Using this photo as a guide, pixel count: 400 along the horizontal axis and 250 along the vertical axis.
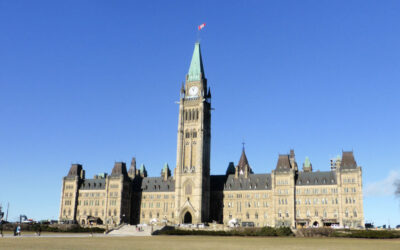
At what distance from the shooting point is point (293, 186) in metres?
136

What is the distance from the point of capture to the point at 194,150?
477 ft

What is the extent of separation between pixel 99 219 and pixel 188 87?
2091 inches

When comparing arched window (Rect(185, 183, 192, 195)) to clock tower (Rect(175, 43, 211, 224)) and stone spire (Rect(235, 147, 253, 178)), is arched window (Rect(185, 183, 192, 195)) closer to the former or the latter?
clock tower (Rect(175, 43, 211, 224))

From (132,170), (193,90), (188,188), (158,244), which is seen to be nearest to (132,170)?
(132,170)

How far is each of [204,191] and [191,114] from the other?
83.2 ft

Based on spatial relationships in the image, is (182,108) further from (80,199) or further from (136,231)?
(136,231)

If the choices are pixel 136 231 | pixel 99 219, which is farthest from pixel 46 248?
pixel 99 219

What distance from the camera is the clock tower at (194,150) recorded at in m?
142

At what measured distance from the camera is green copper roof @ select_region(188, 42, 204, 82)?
15238 centimetres

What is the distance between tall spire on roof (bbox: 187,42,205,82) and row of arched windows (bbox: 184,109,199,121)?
10696 millimetres

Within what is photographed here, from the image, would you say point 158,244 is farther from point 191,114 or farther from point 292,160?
point 292,160

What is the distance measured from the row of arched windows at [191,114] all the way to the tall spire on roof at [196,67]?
Answer: 35.1 feet

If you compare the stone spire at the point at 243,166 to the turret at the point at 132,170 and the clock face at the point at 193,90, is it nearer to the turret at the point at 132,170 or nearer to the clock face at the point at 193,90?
the clock face at the point at 193,90

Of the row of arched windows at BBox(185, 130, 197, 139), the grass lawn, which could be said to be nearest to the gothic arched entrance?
the row of arched windows at BBox(185, 130, 197, 139)
